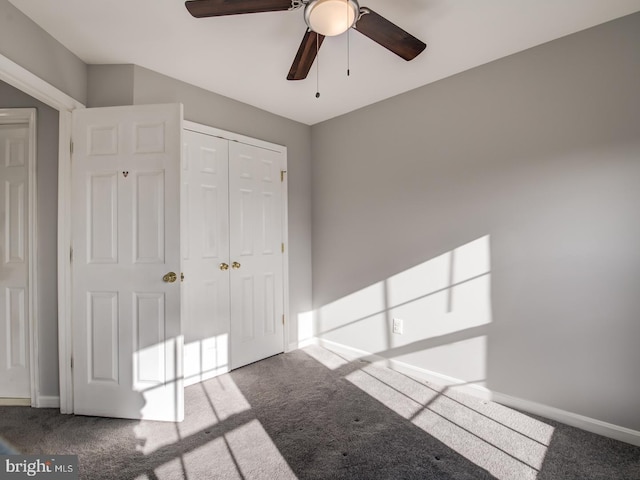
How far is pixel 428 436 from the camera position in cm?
200

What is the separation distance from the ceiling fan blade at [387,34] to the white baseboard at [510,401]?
2.35 meters

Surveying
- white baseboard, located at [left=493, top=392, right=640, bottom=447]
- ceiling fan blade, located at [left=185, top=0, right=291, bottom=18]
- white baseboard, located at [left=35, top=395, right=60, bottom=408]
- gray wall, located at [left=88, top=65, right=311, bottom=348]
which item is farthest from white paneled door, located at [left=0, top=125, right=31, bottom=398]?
white baseboard, located at [left=493, top=392, right=640, bottom=447]

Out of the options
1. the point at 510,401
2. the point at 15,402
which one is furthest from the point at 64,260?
the point at 510,401

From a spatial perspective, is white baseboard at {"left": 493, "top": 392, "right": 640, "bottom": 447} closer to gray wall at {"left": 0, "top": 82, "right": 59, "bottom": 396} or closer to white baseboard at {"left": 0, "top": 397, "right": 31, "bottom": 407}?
gray wall at {"left": 0, "top": 82, "right": 59, "bottom": 396}

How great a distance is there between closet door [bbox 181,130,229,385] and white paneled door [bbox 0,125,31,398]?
1093 mm

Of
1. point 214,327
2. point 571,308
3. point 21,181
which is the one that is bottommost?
point 214,327

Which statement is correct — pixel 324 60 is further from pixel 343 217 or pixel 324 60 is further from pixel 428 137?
pixel 343 217

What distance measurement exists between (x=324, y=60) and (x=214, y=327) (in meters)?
2.35

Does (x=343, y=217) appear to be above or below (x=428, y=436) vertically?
above

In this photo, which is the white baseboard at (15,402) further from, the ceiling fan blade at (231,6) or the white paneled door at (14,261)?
the ceiling fan blade at (231,6)

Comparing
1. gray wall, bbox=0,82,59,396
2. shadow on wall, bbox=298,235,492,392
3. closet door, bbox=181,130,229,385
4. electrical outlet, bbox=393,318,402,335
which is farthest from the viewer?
electrical outlet, bbox=393,318,402,335

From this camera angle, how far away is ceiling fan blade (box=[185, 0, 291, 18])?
1.39 meters

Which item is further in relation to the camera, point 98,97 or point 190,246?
point 190,246

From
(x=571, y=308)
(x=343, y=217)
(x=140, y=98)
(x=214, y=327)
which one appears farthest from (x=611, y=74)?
(x=214, y=327)
